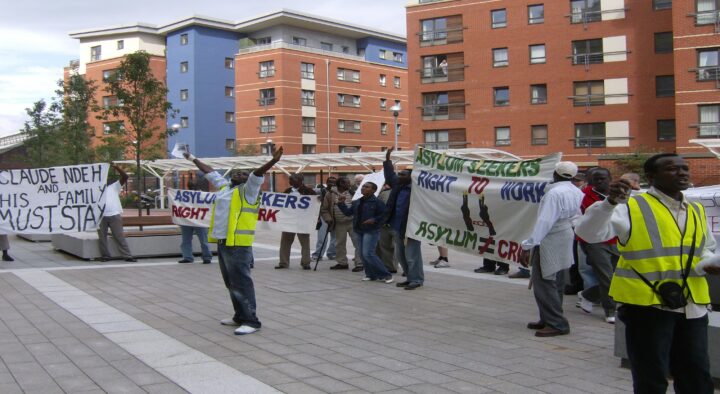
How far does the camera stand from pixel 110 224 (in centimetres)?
1439

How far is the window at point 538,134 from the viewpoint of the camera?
47344 millimetres

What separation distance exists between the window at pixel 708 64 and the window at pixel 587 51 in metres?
6.53

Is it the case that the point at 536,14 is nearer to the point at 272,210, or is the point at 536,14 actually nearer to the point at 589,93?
the point at 589,93

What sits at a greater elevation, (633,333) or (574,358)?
(633,333)

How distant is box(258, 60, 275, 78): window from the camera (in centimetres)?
6334

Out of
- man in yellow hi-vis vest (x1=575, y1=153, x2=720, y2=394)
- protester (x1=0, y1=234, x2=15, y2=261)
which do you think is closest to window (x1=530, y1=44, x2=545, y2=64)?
protester (x1=0, y1=234, x2=15, y2=261)

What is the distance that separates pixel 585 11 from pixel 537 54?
13.4 ft

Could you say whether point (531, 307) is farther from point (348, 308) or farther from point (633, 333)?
point (633, 333)

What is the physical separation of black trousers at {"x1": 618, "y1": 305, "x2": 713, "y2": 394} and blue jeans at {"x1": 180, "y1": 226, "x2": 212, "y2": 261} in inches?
446

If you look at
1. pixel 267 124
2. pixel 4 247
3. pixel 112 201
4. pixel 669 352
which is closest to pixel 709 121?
pixel 112 201

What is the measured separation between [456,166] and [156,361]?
536 centimetres

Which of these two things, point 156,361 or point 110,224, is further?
point 110,224

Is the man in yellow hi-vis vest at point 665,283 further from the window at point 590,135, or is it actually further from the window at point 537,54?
the window at point 537,54

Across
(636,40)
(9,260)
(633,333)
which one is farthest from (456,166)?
(636,40)
